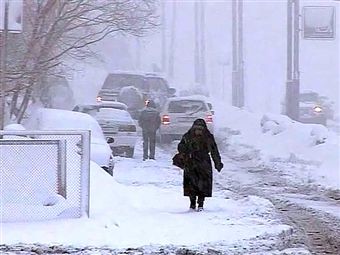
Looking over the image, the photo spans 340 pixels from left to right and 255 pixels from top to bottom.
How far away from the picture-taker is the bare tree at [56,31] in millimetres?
17203

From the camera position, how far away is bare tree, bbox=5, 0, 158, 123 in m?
17.2

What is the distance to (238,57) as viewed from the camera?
139ft

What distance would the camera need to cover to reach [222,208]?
13.7 metres

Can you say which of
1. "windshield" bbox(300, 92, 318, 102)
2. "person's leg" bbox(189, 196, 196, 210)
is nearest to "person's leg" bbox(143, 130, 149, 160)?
"person's leg" bbox(189, 196, 196, 210)

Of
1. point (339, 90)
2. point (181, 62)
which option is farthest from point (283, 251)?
point (181, 62)

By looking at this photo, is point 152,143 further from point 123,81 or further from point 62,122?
point 123,81

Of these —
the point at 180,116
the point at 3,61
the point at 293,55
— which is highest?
the point at 293,55

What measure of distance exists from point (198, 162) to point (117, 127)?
8899 millimetres

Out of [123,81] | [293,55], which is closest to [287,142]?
[293,55]

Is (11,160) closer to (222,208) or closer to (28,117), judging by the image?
(222,208)

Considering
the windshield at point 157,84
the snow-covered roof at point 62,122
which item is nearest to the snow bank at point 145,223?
the snow-covered roof at point 62,122

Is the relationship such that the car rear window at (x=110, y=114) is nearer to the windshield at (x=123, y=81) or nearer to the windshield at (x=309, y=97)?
the windshield at (x=123, y=81)

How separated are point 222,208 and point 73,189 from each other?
2803mm

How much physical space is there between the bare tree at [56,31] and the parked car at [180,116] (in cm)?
504
